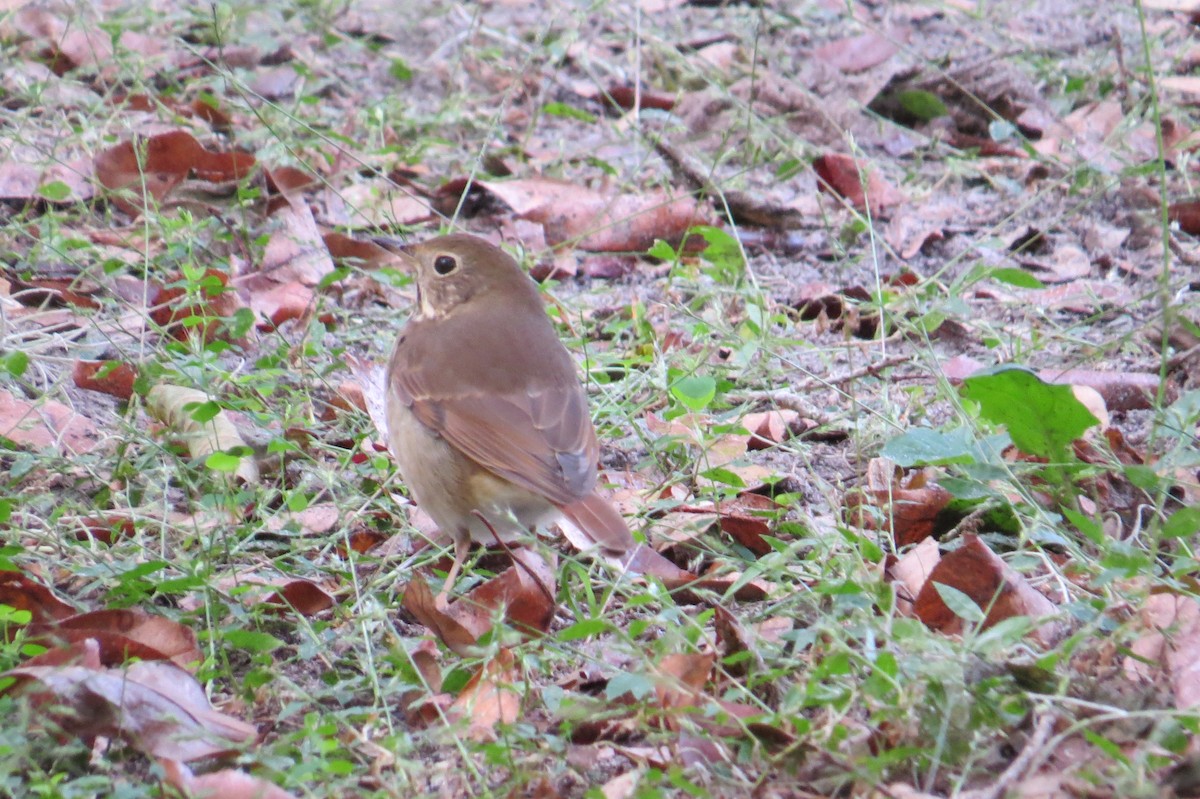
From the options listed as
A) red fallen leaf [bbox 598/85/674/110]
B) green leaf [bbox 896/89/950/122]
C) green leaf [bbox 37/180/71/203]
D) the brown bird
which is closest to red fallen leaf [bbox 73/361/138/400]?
the brown bird

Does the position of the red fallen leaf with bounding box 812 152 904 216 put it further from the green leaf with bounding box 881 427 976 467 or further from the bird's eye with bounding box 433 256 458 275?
the green leaf with bounding box 881 427 976 467

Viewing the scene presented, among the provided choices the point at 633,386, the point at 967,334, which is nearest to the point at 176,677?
the point at 633,386

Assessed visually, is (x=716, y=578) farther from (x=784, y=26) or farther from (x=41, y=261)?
(x=784, y=26)

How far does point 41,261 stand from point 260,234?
1.00 meters

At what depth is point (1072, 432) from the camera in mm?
4539

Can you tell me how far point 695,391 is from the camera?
5082 millimetres

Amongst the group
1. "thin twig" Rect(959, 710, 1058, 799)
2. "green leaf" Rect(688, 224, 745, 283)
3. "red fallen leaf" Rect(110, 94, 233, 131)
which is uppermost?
"thin twig" Rect(959, 710, 1058, 799)

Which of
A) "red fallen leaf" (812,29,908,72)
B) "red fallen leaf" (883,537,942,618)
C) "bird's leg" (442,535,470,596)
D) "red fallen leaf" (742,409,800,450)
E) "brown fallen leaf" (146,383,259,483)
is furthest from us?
"red fallen leaf" (812,29,908,72)

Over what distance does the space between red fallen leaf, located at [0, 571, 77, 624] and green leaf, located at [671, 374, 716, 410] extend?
2.10 m

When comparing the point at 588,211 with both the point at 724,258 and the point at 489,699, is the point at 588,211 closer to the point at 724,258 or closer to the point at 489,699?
the point at 724,258

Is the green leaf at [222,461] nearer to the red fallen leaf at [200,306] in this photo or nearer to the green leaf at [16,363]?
the green leaf at [16,363]

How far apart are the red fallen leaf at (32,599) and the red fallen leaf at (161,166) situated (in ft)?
9.76

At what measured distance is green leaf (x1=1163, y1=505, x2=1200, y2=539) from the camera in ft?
12.9

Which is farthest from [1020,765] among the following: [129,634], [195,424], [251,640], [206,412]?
[195,424]
